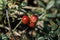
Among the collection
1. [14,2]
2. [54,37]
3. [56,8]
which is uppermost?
[14,2]

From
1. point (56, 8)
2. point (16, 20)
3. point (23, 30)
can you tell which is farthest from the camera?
point (56, 8)

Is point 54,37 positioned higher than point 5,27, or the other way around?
point 54,37

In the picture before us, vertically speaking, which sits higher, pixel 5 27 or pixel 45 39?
pixel 45 39

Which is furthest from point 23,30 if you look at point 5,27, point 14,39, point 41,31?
point 14,39

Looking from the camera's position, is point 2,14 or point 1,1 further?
point 2,14

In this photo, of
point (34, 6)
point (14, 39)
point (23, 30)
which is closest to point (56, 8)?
point (34, 6)

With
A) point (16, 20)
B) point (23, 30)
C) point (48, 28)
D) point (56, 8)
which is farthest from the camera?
point (56, 8)

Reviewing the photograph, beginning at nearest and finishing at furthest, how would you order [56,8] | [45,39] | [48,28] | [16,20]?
1. [45,39]
2. [48,28]
3. [16,20]
4. [56,8]

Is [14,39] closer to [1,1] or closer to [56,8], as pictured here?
[1,1]

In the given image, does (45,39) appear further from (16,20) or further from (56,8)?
(56,8)
